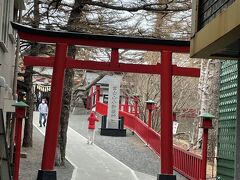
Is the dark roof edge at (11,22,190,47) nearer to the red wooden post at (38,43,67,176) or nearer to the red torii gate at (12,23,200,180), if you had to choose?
the red torii gate at (12,23,200,180)

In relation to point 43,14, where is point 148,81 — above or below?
below

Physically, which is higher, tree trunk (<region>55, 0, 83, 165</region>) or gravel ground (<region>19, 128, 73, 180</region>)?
tree trunk (<region>55, 0, 83, 165</region>)

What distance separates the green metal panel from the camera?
9.98 metres

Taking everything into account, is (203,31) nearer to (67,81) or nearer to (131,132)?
(67,81)

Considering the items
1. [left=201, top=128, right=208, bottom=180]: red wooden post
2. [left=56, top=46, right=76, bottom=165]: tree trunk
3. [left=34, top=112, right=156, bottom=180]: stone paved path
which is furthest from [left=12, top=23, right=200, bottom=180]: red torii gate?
[left=56, top=46, right=76, bottom=165]: tree trunk

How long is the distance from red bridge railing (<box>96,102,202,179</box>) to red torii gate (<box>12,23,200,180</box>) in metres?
1.20

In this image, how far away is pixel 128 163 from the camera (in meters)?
18.6

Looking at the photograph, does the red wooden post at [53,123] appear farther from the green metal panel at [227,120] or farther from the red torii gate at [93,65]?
the green metal panel at [227,120]

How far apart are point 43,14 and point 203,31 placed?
1295cm

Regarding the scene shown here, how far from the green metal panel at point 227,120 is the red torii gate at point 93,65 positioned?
9.90 ft

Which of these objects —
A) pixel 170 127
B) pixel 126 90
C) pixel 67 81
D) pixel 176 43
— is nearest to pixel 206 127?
pixel 170 127

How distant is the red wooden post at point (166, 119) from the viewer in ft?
45.1

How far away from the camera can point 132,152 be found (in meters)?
21.1

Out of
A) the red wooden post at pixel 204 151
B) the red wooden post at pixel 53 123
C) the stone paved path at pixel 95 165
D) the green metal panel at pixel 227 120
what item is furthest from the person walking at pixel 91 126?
the green metal panel at pixel 227 120
